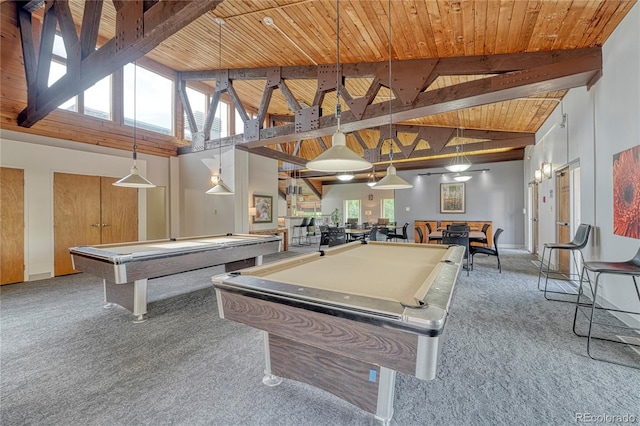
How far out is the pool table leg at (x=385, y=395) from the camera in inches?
59.6

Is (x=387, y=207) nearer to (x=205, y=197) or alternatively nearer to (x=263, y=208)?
(x=263, y=208)

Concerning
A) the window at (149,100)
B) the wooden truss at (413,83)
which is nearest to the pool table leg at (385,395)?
the wooden truss at (413,83)

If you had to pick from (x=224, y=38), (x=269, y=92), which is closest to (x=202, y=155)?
(x=269, y=92)

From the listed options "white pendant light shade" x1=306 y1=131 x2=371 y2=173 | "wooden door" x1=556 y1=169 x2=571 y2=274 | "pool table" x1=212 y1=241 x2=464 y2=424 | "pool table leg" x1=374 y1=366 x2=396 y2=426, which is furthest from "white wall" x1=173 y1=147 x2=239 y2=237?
"wooden door" x1=556 y1=169 x2=571 y2=274

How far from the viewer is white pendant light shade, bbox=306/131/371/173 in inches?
83.6

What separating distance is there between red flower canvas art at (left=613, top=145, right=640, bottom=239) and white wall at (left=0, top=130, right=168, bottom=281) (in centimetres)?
844

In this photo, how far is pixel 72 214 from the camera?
5.46 m

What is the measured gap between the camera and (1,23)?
4617 mm

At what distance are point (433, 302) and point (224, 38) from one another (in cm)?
540

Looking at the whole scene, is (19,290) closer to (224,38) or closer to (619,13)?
(224,38)

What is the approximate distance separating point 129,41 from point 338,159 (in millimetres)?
2581

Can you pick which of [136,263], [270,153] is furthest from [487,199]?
[136,263]

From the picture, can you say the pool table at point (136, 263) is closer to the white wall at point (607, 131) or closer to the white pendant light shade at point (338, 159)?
the white pendant light shade at point (338, 159)

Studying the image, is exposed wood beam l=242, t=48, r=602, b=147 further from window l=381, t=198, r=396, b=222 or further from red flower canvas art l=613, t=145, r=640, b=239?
window l=381, t=198, r=396, b=222
